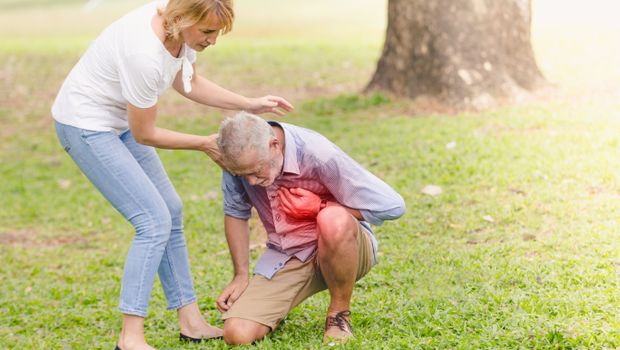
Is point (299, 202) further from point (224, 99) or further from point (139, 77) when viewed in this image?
point (139, 77)

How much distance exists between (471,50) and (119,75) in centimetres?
585

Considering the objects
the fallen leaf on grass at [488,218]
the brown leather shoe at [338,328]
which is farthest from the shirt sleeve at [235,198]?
the fallen leaf on grass at [488,218]

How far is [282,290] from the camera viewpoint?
14.9 ft

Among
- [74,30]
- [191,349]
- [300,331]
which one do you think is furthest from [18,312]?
[74,30]

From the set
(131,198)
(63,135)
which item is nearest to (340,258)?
(131,198)

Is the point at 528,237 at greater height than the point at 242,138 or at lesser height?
lesser

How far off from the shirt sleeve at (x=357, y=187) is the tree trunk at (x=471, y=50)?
5053mm

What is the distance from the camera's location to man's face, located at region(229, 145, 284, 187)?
13.4 ft

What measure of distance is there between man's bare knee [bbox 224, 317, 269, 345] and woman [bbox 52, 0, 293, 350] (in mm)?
421

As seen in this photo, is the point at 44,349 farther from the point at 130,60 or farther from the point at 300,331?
the point at 130,60

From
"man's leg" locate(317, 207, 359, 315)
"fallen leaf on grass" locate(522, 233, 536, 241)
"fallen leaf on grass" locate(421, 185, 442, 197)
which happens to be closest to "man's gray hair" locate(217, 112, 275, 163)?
"man's leg" locate(317, 207, 359, 315)

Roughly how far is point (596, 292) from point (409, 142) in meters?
3.78

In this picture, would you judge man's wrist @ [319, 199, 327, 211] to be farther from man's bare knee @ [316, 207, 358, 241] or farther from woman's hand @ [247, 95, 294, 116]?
woman's hand @ [247, 95, 294, 116]

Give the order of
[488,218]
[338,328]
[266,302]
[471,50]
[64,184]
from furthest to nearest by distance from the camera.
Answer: [471,50]
[64,184]
[488,218]
[266,302]
[338,328]
